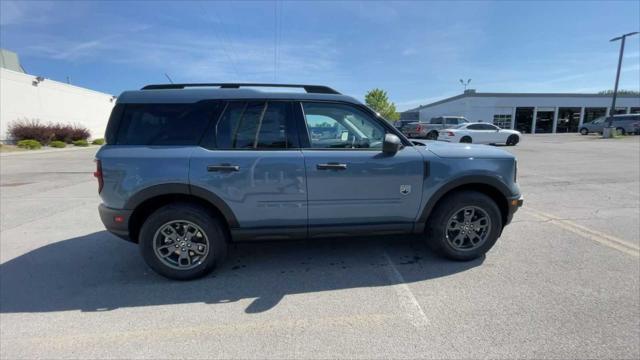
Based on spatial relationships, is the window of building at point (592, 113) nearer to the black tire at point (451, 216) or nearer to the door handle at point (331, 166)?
the black tire at point (451, 216)

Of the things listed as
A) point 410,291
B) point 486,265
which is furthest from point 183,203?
point 486,265

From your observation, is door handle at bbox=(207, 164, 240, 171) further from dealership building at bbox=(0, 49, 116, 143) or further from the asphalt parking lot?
dealership building at bbox=(0, 49, 116, 143)

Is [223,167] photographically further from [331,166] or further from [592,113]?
[592,113]

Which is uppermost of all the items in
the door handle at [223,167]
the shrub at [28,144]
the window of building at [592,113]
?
the window of building at [592,113]

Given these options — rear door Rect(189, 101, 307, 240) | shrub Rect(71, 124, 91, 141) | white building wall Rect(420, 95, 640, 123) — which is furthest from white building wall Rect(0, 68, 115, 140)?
white building wall Rect(420, 95, 640, 123)

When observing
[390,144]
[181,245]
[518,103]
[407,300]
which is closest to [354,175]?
[390,144]

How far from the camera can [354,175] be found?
3264 mm

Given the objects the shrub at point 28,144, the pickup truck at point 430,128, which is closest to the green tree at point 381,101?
the pickup truck at point 430,128

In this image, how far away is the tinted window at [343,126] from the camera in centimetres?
337

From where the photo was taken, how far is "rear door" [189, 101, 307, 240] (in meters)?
3.10

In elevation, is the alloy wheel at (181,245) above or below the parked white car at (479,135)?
below

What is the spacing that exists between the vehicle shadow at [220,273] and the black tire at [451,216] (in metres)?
0.13

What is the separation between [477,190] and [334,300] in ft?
6.86

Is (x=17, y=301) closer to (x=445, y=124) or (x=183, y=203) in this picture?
(x=183, y=203)
